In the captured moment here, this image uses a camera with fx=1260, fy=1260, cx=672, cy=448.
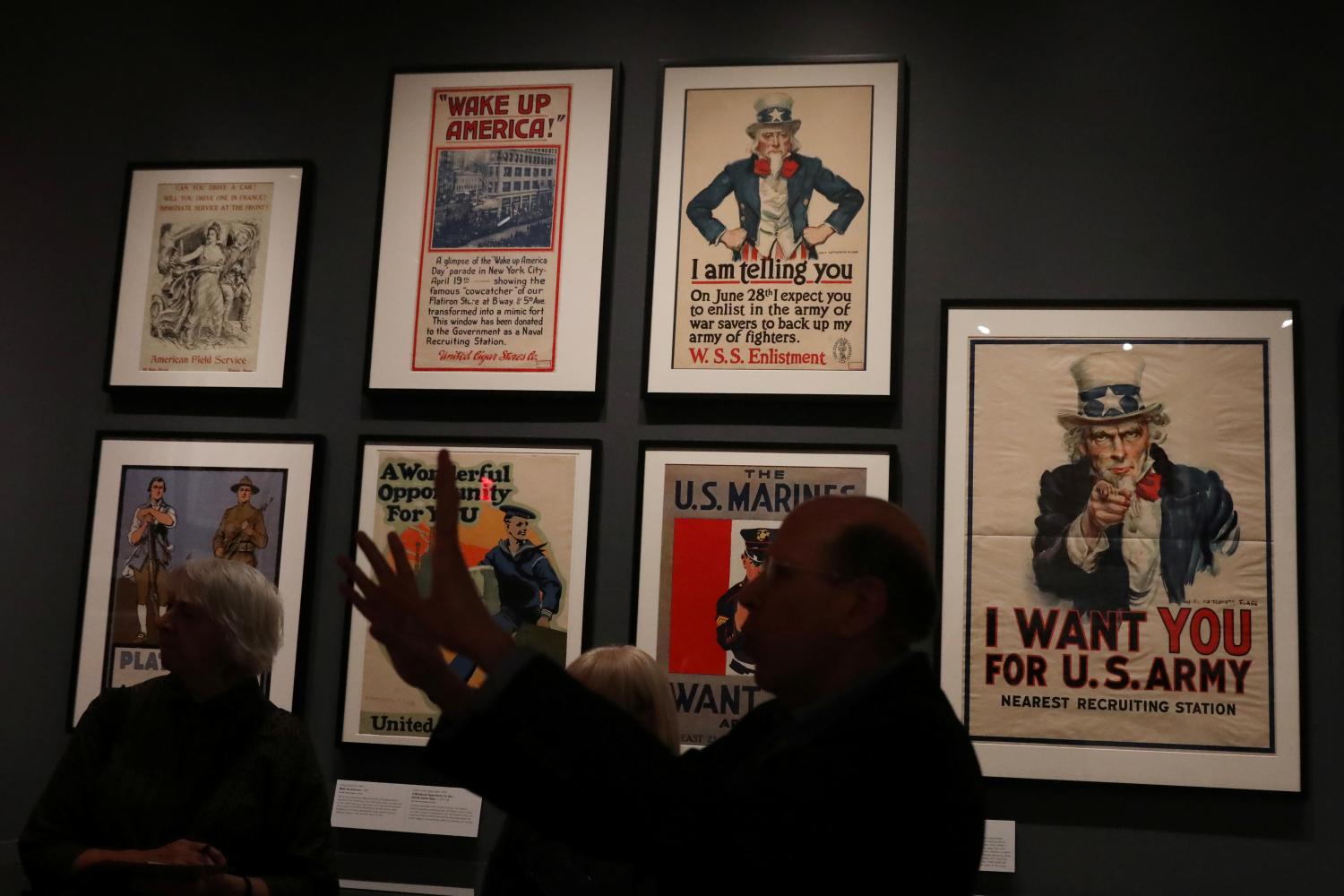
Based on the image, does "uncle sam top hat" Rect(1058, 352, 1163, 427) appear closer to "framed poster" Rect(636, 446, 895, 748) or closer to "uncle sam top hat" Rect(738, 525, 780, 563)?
"framed poster" Rect(636, 446, 895, 748)

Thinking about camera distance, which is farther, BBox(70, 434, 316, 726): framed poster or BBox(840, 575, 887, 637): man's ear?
BBox(70, 434, 316, 726): framed poster

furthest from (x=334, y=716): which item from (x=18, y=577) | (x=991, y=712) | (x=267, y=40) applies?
(x=267, y=40)

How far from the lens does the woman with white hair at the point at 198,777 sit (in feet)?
7.72

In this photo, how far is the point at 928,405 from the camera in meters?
3.26

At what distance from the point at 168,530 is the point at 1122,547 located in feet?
8.30

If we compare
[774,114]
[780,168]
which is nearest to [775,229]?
[780,168]

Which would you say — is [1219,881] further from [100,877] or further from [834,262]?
[100,877]

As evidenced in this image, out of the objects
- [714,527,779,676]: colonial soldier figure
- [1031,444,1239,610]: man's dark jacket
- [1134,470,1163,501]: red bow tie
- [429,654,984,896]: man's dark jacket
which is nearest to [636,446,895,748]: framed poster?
[714,527,779,676]: colonial soldier figure

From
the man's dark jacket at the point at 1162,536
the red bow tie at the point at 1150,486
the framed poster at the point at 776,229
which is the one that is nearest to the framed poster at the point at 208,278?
the framed poster at the point at 776,229

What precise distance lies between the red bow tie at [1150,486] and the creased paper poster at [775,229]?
0.75 m

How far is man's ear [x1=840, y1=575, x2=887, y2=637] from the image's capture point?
138 cm

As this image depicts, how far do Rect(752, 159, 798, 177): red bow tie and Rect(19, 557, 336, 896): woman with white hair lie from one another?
1712 millimetres

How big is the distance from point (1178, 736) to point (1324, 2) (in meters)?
1.94

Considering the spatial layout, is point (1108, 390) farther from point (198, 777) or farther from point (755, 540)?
point (198, 777)
